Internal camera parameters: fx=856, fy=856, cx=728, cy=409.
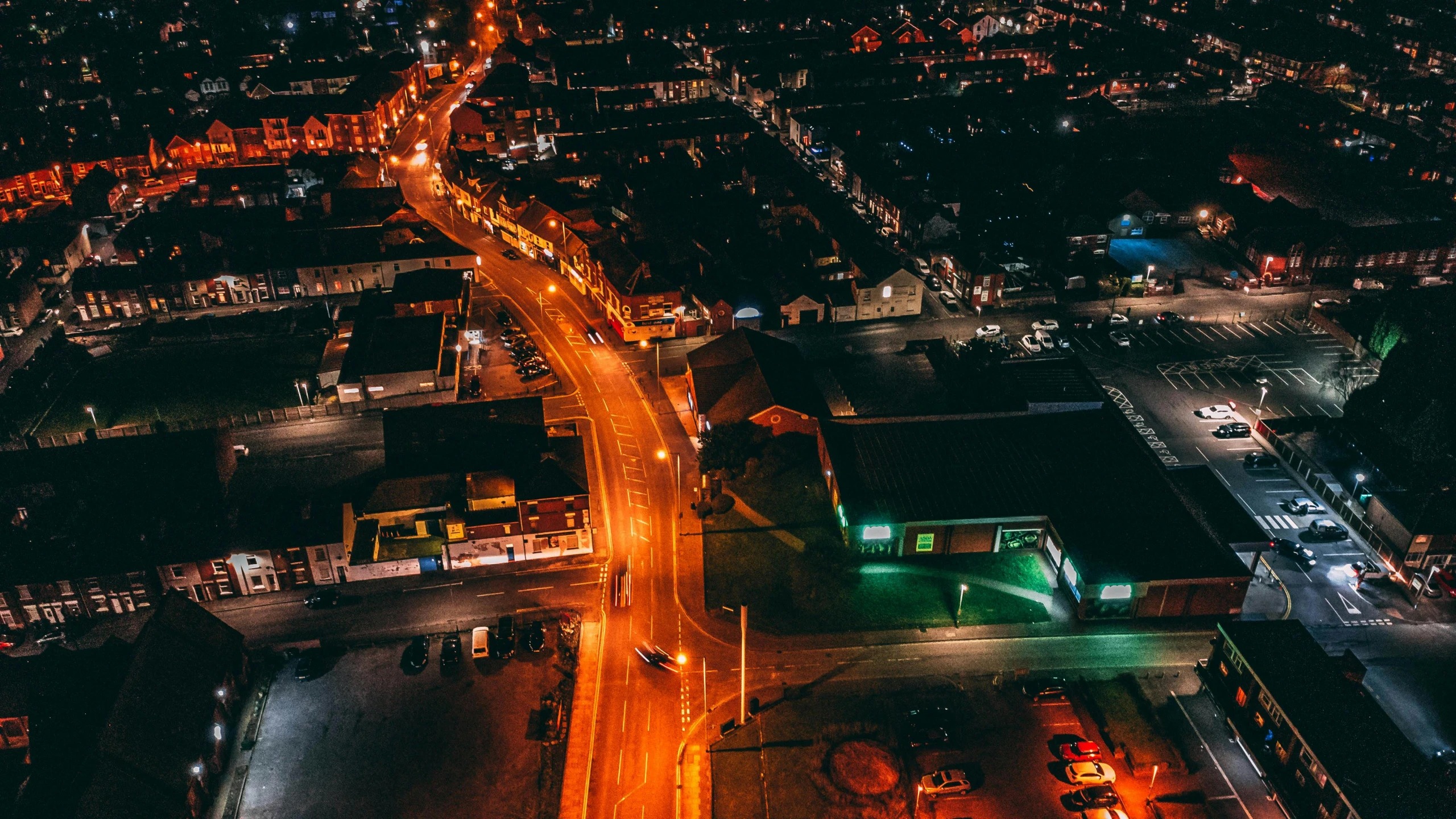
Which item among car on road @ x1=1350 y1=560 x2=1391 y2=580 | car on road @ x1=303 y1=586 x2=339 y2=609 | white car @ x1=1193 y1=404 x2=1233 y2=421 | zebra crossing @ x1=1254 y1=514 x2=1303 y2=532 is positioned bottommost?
car on road @ x1=303 y1=586 x2=339 y2=609

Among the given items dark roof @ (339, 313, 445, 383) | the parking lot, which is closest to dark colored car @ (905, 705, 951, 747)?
the parking lot

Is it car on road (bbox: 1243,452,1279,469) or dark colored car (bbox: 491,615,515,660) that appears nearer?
dark colored car (bbox: 491,615,515,660)

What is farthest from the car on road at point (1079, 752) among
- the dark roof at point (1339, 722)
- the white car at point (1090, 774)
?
the dark roof at point (1339, 722)

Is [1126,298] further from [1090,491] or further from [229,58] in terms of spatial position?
[229,58]

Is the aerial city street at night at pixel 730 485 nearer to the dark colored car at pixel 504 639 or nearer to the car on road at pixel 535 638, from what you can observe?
the car on road at pixel 535 638

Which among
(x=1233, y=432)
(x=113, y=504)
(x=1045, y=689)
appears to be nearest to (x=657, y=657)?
(x=1045, y=689)

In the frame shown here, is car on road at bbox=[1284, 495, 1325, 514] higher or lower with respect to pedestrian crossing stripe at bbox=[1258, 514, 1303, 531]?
higher

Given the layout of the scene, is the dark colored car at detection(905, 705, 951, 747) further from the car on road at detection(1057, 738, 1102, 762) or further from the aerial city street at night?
the car on road at detection(1057, 738, 1102, 762)
